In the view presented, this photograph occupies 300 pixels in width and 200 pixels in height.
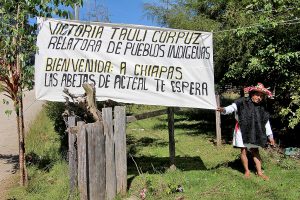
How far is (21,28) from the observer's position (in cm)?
705

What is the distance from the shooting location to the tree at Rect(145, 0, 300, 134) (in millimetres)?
9148

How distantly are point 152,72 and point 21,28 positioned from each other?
85.8 inches

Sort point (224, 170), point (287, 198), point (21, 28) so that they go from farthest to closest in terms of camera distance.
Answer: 1. point (224, 170)
2. point (21, 28)
3. point (287, 198)

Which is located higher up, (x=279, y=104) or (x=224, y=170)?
(x=279, y=104)

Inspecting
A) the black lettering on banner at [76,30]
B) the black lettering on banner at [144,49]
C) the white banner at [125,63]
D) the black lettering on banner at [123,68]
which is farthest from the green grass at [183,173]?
the black lettering on banner at [76,30]

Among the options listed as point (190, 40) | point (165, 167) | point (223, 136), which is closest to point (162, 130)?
point (223, 136)

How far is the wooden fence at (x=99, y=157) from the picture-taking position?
5.91 meters

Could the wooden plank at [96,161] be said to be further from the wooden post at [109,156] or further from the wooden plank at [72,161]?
the wooden plank at [72,161]

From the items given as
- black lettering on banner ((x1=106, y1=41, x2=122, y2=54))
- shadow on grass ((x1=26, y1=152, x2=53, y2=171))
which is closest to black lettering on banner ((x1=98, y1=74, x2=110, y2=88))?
black lettering on banner ((x1=106, y1=41, x2=122, y2=54))

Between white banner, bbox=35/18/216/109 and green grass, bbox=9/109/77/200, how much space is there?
57.9 inches

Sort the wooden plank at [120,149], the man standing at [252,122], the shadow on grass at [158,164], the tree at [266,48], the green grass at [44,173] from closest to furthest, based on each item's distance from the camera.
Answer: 1. the wooden plank at [120,149]
2. the green grass at [44,173]
3. the man standing at [252,122]
4. the shadow on grass at [158,164]
5. the tree at [266,48]

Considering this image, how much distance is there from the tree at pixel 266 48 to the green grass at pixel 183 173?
1558 mm

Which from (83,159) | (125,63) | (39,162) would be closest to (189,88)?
(125,63)

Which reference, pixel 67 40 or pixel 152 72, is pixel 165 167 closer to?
pixel 152 72
